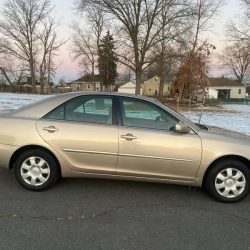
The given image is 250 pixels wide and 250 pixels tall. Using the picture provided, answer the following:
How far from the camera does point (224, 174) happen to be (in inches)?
215

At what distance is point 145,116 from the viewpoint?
5.59m

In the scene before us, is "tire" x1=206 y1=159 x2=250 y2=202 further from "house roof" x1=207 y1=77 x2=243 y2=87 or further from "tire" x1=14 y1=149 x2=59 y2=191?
"house roof" x1=207 y1=77 x2=243 y2=87

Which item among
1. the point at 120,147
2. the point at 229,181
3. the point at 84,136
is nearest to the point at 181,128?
the point at 120,147

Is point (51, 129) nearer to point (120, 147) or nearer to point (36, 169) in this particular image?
point (36, 169)

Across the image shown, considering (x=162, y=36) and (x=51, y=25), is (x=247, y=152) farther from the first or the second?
(x=51, y=25)

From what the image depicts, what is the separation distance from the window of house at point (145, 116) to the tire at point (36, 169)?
1215 mm

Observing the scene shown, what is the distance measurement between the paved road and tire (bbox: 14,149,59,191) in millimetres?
132

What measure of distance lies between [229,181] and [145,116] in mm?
1488

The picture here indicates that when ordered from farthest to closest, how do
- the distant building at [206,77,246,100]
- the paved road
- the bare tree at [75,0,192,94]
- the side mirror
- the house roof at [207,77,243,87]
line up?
the house roof at [207,77,243,87] → the distant building at [206,77,246,100] → the bare tree at [75,0,192,94] → the side mirror → the paved road

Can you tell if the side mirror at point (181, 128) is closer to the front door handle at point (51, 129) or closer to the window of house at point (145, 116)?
the window of house at point (145, 116)

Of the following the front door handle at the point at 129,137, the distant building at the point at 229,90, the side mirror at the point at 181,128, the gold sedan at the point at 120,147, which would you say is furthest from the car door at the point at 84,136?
the distant building at the point at 229,90

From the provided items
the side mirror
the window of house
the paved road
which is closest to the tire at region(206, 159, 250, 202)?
the paved road

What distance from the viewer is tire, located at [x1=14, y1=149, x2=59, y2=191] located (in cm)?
552

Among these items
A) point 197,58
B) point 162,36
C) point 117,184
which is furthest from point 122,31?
point 117,184
